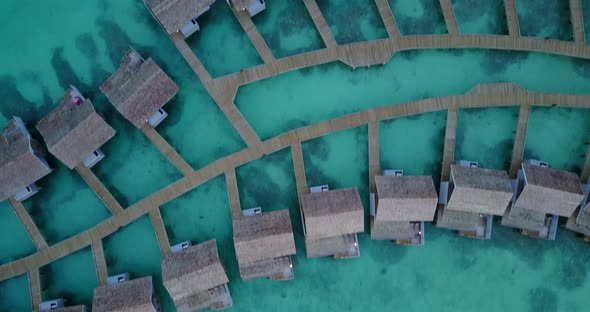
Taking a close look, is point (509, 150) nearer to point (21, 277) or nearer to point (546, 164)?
point (546, 164)

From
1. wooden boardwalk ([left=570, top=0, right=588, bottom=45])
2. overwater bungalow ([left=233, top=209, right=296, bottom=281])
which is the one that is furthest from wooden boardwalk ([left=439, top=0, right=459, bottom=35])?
overwater bungalow ([left=233, top=209, right=296, bottom=281])

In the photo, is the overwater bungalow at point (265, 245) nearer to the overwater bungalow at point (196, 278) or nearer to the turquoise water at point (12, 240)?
the overwater bungalow at point (196, 278)

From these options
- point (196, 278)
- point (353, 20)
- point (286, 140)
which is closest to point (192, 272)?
point (196, 278)

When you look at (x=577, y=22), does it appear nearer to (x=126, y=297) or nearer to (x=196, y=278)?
(x=196, y=278)

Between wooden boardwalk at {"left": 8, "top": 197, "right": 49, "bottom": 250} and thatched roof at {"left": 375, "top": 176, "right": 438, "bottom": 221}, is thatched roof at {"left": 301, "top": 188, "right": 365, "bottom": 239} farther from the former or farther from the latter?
wooden boardwalk at {"left": 8, "top": 197, "right": 49, "bottom": 250}

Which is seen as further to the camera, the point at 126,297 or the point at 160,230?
the point at 160,230
